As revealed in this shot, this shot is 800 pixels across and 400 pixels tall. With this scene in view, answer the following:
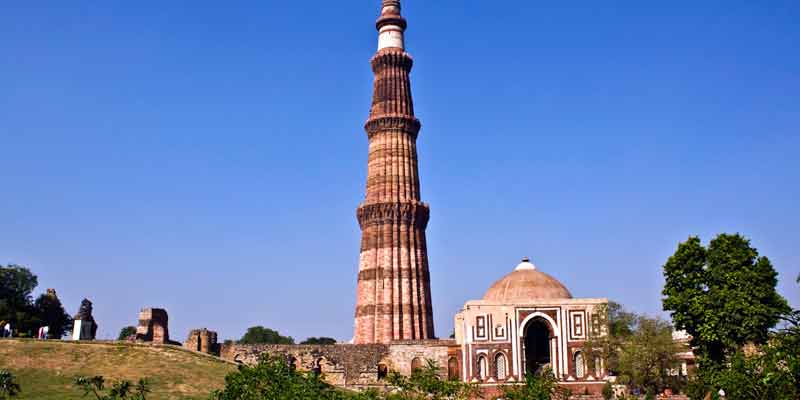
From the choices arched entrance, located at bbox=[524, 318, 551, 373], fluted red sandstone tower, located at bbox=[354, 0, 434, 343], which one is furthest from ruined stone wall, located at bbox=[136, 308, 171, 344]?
arched entrance, located at bbox=[524, 318, 551, 373]

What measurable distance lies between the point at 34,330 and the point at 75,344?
43.5 feet

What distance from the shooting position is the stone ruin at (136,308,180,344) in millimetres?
45625

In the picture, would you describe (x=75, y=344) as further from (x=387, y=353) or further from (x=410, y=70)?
(x=410, y=70)

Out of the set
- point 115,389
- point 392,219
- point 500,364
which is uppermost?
point 392,219

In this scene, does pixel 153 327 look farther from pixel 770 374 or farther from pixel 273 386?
pixel 770 374

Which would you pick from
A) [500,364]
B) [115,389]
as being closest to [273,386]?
[115,389]

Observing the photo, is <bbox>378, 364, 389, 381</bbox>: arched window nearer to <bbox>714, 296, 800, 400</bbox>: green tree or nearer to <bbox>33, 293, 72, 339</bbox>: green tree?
<bbox>33, 293, 72, 339</bbox>: green tree

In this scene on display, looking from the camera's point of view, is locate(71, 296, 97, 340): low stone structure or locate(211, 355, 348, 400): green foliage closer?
locate(211, 355, 348, 400): green foliage

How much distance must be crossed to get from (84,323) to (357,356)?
14498 mm

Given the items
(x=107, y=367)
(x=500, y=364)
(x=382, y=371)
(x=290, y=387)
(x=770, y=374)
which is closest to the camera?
(x=770, y=374)

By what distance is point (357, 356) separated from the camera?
50719mm

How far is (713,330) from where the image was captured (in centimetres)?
3912

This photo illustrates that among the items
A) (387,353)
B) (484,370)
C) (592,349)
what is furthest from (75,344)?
(592,349)

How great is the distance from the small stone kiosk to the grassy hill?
8.27ft
